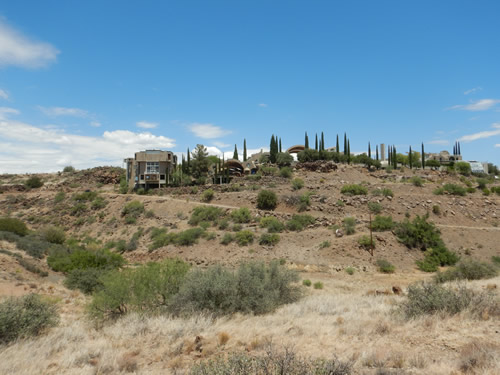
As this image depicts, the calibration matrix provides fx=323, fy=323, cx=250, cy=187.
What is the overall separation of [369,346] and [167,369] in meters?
4.43

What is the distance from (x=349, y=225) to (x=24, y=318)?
27.3m

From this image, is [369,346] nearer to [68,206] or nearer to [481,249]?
[481,249]

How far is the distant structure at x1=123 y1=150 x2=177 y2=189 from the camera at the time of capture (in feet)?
198

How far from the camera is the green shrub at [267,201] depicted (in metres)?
40.7

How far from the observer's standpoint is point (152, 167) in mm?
61438

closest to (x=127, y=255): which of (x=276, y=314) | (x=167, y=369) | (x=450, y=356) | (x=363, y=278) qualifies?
(x=363, y=278)

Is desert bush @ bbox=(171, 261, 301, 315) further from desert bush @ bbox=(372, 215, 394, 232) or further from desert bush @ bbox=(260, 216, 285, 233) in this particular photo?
desert bush @ bbox=(372, 215, 394, 232)

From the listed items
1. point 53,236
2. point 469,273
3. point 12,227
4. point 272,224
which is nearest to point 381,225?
point 272,224

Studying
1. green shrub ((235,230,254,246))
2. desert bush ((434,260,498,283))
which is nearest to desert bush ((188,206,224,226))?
green shrub ((235,230,254,246))

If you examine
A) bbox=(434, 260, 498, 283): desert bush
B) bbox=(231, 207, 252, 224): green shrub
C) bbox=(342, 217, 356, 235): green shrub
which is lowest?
bbox=(434, 260, 498, 283): desert bush

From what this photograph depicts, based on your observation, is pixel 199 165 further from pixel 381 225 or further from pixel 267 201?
pixel 381 225

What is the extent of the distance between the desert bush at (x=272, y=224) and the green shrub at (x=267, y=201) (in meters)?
5.05

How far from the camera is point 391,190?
42344 millimetres

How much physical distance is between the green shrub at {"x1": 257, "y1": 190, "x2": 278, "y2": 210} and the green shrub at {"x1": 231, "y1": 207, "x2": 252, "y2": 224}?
3.69 m
